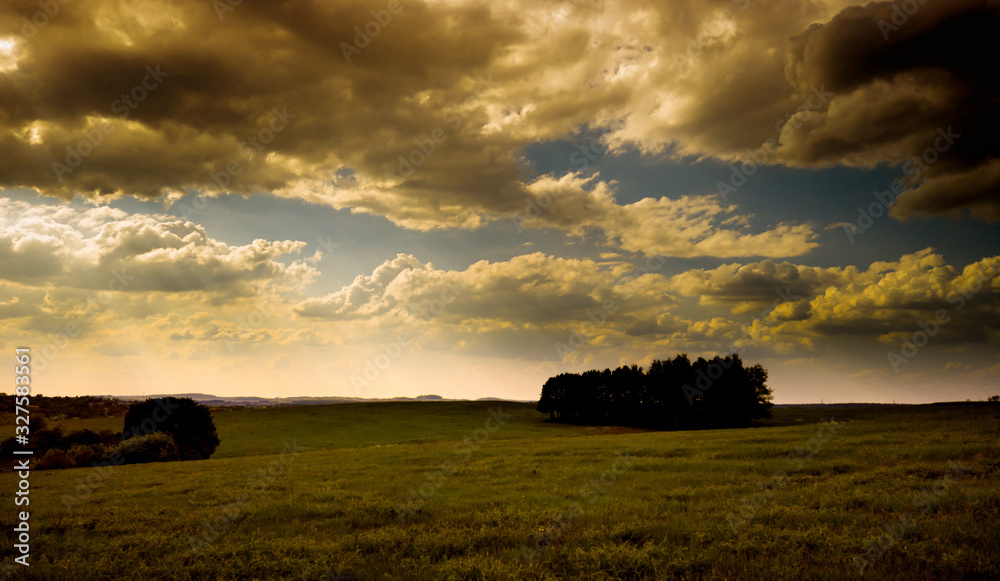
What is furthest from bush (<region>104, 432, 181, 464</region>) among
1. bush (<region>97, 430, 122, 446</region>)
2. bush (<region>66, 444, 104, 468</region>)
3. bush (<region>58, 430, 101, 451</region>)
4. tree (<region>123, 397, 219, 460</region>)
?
bush (<region>58, 430, 101, 451</region>)

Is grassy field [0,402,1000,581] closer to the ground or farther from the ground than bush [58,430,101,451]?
farther from the ground

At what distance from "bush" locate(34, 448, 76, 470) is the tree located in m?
5.61

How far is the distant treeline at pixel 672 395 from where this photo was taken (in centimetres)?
9394

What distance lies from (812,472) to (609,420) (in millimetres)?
102274

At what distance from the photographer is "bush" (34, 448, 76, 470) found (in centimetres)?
3694

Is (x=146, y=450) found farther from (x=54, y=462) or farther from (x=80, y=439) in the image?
(x=80, y=439)

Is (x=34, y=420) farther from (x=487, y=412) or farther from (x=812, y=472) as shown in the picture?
(x=487, y=412)

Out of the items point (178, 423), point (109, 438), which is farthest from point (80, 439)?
point (178, 423)

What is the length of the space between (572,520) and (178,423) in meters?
49.2

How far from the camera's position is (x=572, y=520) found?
11.7 meters

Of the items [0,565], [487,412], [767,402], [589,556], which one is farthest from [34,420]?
[767,402]

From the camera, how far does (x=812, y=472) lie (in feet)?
53.8

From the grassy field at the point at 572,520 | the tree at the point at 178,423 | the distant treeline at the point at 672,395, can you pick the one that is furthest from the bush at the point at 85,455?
the distant treeline at the point at 672,395

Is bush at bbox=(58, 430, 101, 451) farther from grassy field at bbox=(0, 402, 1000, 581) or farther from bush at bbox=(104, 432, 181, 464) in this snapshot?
grassy field at bbox=(0, 402, 1000, 581)
